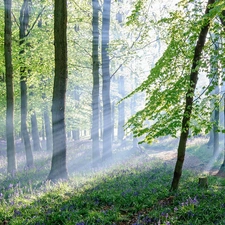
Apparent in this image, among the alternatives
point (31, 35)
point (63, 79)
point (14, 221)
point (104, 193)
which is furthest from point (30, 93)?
point (14, 221)

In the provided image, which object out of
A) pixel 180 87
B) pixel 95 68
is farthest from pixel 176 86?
pixel 95 68

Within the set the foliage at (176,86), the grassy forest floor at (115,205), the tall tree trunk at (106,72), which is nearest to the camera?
the grassy forest floor at (115,205)

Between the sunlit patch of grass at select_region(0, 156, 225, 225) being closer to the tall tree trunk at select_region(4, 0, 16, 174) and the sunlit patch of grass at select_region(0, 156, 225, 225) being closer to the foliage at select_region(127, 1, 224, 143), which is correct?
the foliage at select_region(127, 1, 224, 143)

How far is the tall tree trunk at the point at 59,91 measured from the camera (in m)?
9.02

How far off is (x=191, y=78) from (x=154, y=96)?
1.09m

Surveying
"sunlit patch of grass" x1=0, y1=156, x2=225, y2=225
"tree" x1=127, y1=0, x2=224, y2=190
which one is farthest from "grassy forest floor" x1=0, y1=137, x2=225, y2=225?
"tree" x1=127, y1=0, x2=224, y2=190

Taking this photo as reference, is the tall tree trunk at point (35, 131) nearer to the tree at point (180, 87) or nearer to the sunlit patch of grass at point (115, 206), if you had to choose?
the sunlit patch of grass at point (115, 206)

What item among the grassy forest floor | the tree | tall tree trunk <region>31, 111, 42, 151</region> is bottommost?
tall tree trunk <region>31, 111, 42, 151</region>

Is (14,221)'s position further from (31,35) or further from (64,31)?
(31,35)

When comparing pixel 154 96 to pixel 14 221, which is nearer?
pixel 14 221

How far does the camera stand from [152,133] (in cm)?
648

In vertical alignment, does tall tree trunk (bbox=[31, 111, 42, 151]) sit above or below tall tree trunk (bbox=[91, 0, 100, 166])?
below

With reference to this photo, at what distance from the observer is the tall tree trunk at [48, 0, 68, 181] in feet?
29.6

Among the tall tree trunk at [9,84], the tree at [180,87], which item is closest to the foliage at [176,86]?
the tree at [180,87]
